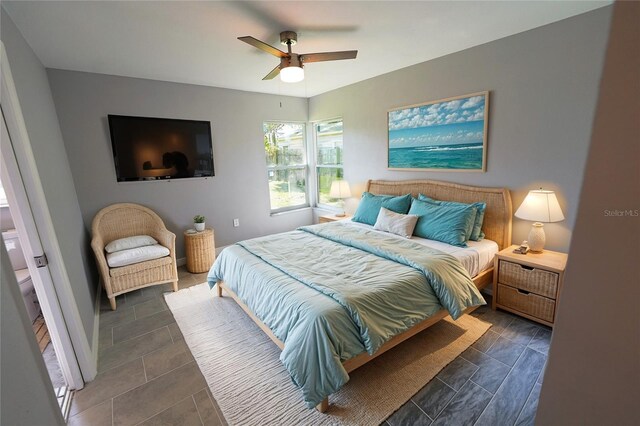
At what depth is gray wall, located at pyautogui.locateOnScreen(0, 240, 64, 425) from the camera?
0.79 metres

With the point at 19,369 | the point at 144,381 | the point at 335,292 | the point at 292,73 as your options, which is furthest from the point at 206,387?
the point at 292,73

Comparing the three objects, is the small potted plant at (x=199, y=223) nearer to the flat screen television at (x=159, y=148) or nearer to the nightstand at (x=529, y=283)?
the flat screen television at (x=159, y=148)

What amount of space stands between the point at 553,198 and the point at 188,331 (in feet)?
10.9

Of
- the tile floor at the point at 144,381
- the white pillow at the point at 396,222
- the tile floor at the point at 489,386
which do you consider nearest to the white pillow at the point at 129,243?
the tile floor at the point at 144,381

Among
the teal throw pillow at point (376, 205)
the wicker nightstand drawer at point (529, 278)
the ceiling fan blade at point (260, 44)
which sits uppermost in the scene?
the ceiling fan blade at point (260, 44)

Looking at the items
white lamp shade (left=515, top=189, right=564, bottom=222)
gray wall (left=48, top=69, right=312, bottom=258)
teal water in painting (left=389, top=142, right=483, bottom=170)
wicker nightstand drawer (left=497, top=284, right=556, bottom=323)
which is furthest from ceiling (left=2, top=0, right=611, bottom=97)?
wicker nightstand drawer (left=497, top=284, right=556, bottom=323)

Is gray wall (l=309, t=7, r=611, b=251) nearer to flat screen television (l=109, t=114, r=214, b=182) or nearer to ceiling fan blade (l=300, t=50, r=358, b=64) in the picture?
ceiling fan blade (l=300, t=50, r=358, b=64)

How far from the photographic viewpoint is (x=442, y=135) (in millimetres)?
3150

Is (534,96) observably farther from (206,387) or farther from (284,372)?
(206,387)

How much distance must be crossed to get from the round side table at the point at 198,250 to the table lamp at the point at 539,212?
3452mm

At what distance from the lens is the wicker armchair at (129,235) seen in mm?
2842

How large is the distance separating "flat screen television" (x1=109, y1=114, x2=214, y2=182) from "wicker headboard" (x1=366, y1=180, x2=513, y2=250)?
2798 millimetres

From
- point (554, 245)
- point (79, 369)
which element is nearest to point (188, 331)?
point (79, 369)

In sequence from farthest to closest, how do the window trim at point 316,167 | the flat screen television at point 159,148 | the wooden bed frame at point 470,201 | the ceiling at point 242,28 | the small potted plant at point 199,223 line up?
the window trim at point 316,167, the small potted plant at point 199,223, the flat screen television at point 159,148, the wooden bed frame at point 470,201, the ceiling at point 242,28
